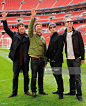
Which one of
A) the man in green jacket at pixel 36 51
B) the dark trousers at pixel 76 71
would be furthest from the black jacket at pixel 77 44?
the man in green jacket at pixel 36 51

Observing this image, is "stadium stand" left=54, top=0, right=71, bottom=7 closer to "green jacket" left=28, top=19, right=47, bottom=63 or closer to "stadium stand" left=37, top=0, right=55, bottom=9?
"stadium stand" left=37, top=0, right=55, bottom=9

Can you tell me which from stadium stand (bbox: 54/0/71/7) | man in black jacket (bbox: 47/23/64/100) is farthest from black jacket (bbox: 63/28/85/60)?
stadium stand (bbox: 54/0/71/7)

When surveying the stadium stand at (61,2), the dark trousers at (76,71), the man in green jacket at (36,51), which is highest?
the stadium stand at (61,2)

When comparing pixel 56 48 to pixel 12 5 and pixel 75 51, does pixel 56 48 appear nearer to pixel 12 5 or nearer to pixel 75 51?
pixel 75 51

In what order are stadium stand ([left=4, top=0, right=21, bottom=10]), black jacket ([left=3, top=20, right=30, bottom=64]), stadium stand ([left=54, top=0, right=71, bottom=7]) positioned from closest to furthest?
black jacket ([left=3, top=20, right=30, bottom=64]) < stadium stand ([left=54, top=0, right=71, bottom=7]) < stadium stand ([left=4, top=0, right=21, bottom=10])

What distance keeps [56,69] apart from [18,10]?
46645 mm

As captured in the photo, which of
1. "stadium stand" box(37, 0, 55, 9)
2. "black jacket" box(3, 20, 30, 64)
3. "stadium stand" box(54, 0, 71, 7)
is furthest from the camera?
"stadium stand" box(37, 0, 55, 9)

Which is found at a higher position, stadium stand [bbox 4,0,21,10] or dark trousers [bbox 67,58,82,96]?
stadium stand [bbox 4,0,21,10]

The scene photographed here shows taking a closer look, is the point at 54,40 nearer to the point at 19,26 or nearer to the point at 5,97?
the point at 19,26

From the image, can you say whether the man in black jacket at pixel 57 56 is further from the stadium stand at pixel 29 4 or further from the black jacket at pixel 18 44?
the stadium stand at pixel 29 4

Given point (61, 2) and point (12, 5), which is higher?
point (61, 2)

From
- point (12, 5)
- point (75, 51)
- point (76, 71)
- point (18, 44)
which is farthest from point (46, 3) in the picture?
point (76, 71)

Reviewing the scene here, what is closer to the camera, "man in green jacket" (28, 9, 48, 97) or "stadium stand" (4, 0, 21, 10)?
"man in green jacket" (28, 9, 48, 97)

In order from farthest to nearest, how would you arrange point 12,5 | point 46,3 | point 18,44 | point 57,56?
1. point 46,3
2. point 12,5
3. point 18,44
4. point 57,56
